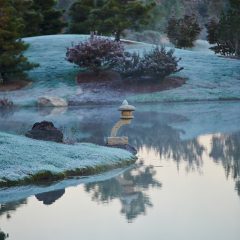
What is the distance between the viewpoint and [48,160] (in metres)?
12.2

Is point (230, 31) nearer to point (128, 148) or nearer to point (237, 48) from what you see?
point (237, 48)

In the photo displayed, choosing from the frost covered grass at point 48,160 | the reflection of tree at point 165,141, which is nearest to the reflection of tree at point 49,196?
the frost covered grass at point 48,160

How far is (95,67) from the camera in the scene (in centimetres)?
3603

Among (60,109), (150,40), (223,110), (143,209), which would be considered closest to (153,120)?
(223,110)

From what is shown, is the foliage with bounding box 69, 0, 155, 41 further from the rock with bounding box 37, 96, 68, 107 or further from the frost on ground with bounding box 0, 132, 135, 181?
the frost on ground with bounding box 0, 132, 135, 181

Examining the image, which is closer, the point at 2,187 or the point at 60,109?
the point at 2,187

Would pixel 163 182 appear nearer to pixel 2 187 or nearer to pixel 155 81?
pixel 2 187

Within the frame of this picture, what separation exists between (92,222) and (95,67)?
27796mm

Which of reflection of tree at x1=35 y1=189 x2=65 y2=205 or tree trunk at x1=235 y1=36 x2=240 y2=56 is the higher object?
reflection of tree at x1=35 y1=189 x2=65 y2=205

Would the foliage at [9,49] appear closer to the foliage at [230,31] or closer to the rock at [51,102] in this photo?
the rock at [51,102]

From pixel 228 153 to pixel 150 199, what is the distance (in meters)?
5.13

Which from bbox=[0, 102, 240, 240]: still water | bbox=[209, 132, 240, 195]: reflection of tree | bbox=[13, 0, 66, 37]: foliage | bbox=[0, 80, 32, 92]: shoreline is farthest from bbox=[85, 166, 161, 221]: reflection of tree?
bbox=[13, 0, 66, 37]: foliage

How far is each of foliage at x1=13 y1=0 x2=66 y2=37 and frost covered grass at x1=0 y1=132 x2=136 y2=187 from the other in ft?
111

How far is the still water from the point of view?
26.6 ft
